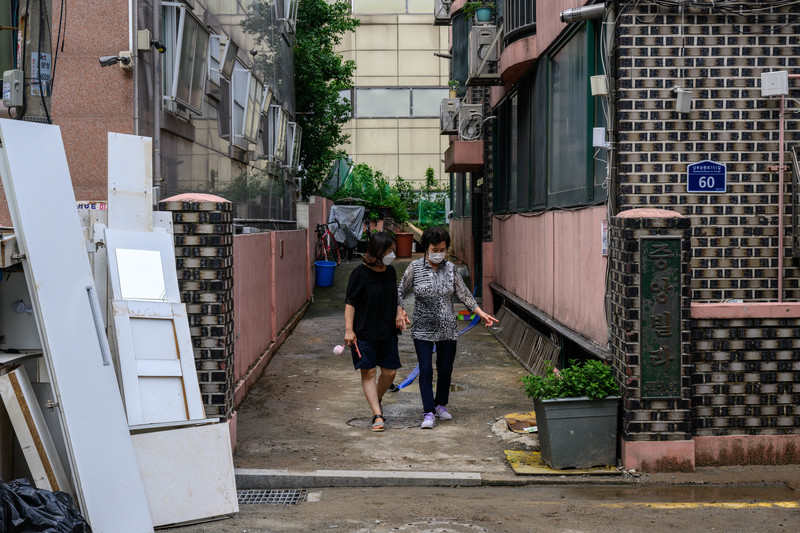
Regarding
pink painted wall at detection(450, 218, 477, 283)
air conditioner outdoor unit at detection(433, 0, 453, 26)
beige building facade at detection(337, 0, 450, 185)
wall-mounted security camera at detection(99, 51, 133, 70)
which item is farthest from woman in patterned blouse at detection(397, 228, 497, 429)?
beige building facade at detection(337, 0, 450, 185)

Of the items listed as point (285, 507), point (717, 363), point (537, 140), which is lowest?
point (285, 507)

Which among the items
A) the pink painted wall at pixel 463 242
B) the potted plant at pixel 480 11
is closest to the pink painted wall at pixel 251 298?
the potted plant at pixel 480 11

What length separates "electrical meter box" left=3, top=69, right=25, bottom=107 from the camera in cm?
707

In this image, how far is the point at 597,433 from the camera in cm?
678

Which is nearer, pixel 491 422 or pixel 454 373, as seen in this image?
pixel 491 422

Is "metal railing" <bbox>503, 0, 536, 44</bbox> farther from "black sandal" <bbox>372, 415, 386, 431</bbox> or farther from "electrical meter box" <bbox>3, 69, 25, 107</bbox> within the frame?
"electrical meter box" <bbox>3, 69, 25, 107</bbox>

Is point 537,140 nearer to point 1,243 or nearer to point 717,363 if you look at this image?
point 717,363

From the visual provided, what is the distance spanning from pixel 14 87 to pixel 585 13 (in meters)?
4.80

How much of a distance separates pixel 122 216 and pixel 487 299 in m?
11.3

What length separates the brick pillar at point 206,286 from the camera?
267 inches

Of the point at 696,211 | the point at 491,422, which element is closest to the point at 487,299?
the point at 491,422

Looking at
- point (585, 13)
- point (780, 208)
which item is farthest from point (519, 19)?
point (780, 208)

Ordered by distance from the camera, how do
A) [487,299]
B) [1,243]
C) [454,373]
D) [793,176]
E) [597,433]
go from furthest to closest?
[487,299]
[454,373]
[793,176]
[597,433]
[1,243]

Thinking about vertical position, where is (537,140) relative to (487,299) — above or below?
above
